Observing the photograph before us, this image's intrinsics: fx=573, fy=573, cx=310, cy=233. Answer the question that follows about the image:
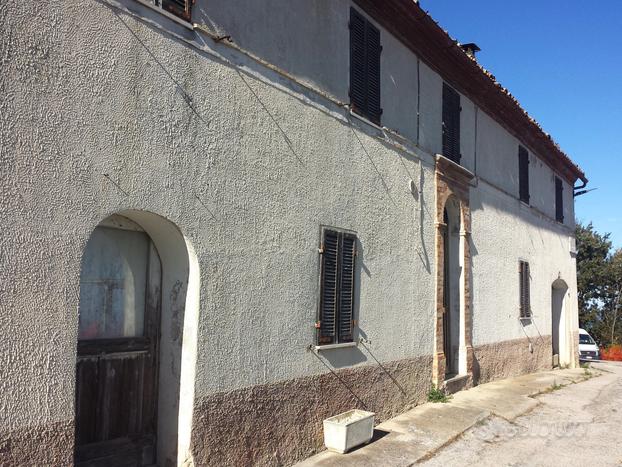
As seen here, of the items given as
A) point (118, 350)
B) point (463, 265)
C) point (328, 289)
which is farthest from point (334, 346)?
point (463, 265)

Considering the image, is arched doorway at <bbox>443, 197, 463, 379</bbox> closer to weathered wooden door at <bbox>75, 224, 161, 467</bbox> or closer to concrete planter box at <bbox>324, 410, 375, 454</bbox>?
concrete planter box at <bbox>324, 410, 375, 454</bbox>

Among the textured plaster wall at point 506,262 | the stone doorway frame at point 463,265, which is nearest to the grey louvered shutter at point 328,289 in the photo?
the stone doorway frame at point 463,265

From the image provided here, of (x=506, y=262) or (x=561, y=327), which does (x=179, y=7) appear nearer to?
(x=506, y=262)

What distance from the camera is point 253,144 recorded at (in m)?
5.71

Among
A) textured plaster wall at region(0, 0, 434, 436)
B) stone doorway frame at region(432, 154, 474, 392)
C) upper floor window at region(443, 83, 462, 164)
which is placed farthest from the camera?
upper floor window at region(443, 83, 462, 164)

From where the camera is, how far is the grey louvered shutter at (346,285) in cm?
696

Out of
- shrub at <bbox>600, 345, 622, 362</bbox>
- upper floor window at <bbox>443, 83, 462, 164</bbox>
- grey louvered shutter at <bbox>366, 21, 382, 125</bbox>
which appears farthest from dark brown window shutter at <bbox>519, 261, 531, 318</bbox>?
shrub at <bbox>600, 345, 622, 362</bbox>

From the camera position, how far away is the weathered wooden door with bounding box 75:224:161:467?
4.53 metres

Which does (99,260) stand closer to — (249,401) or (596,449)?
(249,401)

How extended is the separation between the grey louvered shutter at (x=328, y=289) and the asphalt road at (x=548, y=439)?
1.82 m

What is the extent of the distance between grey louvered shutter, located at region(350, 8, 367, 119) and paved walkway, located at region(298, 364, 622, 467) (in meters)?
4.19

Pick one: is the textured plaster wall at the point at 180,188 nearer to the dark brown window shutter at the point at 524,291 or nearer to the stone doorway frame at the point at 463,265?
the stone doorway frame at the point at 463,265

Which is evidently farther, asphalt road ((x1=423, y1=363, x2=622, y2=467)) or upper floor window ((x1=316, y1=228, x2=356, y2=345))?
asphalt road ((x1=423, y1=363, x2=622, y2=467))

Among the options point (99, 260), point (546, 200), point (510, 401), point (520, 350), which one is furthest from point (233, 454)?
point (546, 200)
